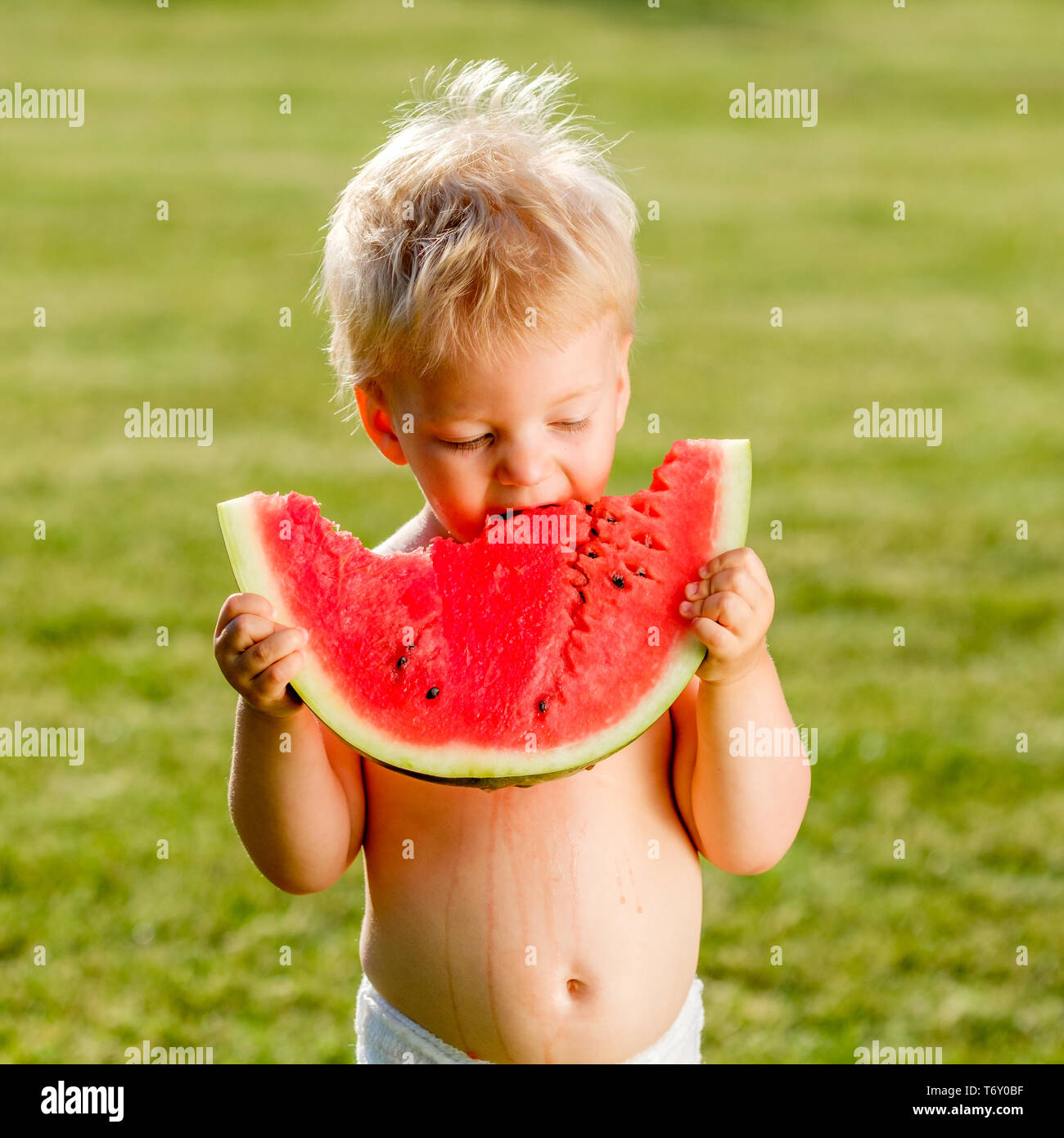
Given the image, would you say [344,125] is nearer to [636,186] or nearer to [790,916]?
[636,186]

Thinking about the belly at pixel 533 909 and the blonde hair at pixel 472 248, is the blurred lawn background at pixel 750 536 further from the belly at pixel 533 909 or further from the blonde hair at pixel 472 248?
the belly at pixel 533 909

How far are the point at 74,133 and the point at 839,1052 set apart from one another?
48.3ft

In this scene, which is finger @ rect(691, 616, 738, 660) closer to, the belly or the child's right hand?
the belly

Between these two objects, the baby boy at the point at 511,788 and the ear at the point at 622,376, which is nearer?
the baby boy at the point at 511,788

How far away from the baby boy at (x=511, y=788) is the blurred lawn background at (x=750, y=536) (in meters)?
0.35

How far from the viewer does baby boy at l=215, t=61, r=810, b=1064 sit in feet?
6.56

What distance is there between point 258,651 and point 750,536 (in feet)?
14.6

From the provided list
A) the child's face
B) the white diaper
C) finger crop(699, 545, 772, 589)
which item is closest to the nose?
the child's face

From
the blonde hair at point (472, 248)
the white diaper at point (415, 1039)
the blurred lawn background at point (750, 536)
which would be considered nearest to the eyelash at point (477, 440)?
the blonde hair at point (472, 248)

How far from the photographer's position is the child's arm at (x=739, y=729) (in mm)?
1998

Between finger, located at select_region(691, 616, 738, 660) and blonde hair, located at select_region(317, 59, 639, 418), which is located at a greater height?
blonde hair, located at select_region(317, 59, 639, 418)

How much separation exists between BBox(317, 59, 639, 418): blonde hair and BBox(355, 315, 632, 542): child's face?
33 mm

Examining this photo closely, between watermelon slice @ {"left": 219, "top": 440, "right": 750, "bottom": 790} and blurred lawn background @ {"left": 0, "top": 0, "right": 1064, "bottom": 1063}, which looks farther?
blurred lawn background @ {"left": 0, "top": 0, "right": 1064, "bottom": 1063}
